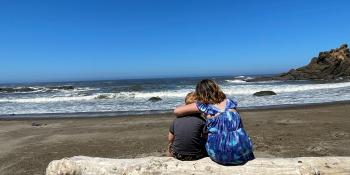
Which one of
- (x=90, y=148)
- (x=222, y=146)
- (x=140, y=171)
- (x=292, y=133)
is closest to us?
(x=222, y=146)

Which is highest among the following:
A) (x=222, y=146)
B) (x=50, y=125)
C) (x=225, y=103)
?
(x=225, y=103)

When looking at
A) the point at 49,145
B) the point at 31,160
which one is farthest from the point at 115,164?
the point at 49,145

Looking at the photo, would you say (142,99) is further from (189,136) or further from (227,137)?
(227,137)

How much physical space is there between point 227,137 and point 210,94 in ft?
1.81

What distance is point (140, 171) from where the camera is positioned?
5.27 m

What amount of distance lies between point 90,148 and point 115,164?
4.90m

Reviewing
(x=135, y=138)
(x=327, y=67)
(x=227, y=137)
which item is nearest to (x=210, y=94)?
(x=227, y=137)

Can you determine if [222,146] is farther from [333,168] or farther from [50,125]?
[50,125]

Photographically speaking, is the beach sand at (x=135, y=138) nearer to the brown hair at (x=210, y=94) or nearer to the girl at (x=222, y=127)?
the girl at (x=222, y=127)

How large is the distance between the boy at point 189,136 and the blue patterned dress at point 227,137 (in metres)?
0.22

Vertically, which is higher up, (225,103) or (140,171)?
(225,103)

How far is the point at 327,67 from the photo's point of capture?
2384 inches

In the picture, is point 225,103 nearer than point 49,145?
Yes

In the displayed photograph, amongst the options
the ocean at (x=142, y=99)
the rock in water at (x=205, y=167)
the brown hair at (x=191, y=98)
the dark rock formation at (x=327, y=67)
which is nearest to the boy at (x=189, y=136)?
the brown hair at (x=191, y=98)
